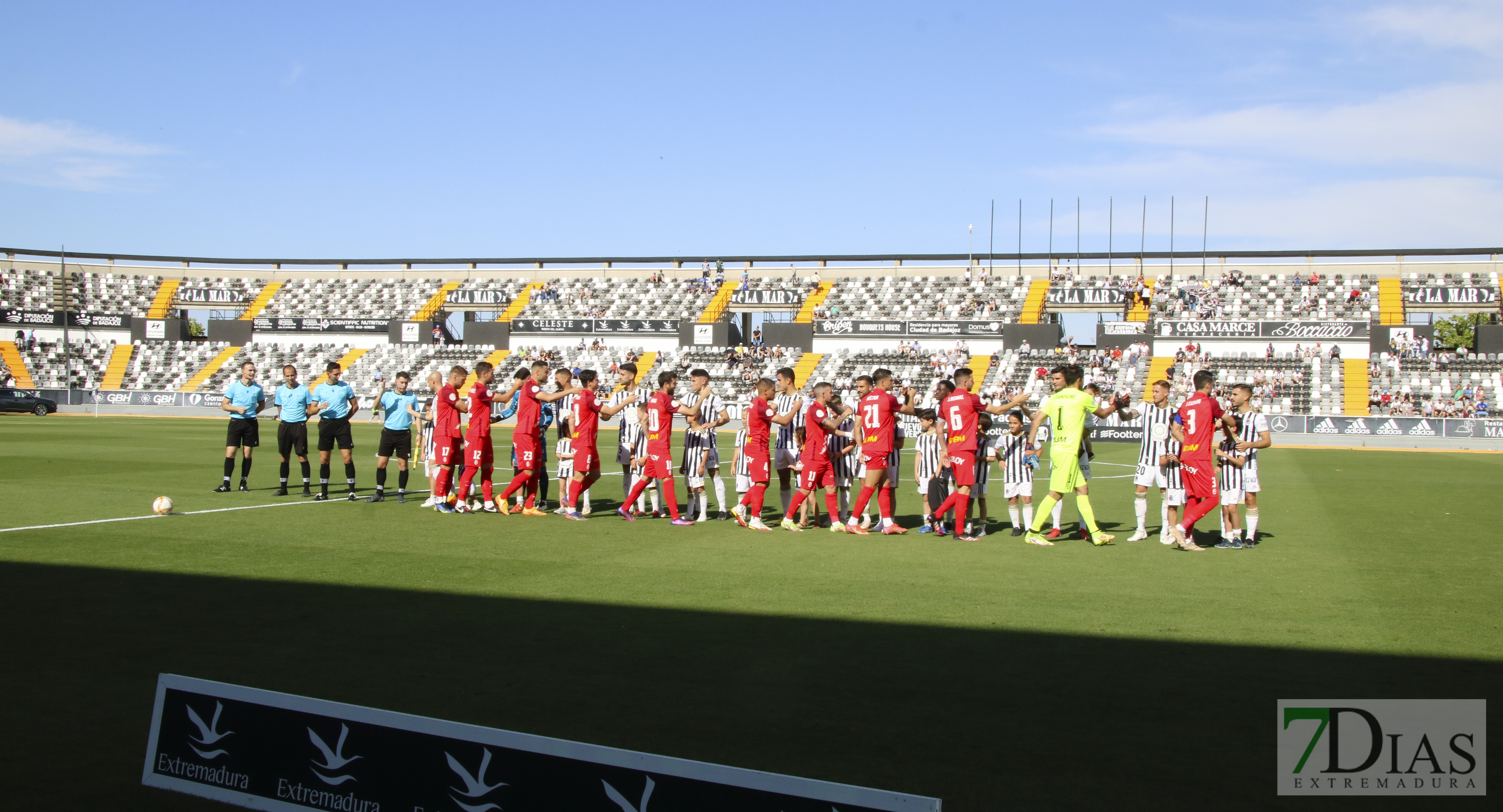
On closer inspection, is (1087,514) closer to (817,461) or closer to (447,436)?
(817,461)

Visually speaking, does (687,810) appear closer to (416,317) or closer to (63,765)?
(63,765)

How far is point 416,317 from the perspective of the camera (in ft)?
202

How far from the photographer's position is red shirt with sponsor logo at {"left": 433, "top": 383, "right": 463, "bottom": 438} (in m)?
13.5

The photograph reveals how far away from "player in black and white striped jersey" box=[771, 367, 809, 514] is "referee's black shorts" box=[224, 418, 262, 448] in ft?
25.6

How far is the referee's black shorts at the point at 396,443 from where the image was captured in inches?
567

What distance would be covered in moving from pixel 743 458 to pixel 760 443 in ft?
2.24

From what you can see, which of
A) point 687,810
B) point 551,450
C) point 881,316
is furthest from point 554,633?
point 881,316

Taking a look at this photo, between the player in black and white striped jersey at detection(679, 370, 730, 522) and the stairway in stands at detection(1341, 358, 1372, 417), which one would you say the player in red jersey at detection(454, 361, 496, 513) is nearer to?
the player in black and white striped jersey at detection(679, 370, 730, 522)

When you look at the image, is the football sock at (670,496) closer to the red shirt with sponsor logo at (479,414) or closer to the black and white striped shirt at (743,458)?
the black and white striped shirt at (743,458)

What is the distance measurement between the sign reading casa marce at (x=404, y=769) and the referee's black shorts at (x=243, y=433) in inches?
476

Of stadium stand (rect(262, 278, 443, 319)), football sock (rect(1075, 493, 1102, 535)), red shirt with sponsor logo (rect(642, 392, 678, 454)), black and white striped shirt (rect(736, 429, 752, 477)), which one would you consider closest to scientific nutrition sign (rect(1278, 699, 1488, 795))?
football sock (rect(1075, 493, 1102, 535))

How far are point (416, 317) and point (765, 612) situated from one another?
58.2 meters

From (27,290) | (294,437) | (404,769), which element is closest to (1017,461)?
(404,769)

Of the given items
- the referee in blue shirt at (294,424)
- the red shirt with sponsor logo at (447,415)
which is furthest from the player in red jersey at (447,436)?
the referee in blue shirt at (294,424)
